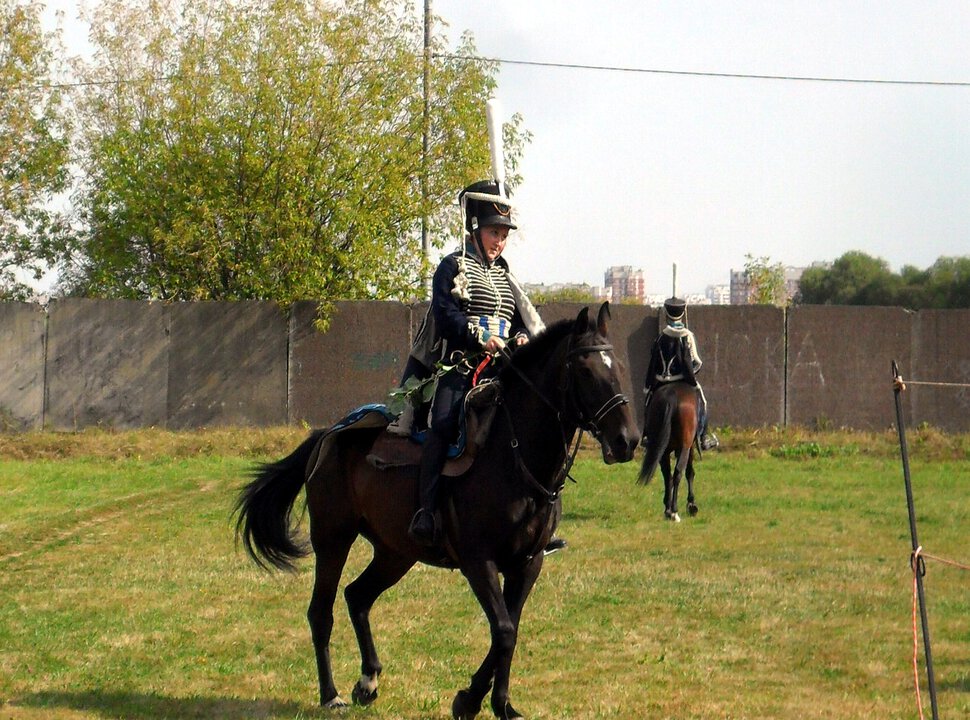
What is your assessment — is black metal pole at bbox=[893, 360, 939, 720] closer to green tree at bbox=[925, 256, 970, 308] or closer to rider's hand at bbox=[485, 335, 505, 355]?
rider's hand at bbox=[485, 335, 505, 355]

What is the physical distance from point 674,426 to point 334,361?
1066 centimetres

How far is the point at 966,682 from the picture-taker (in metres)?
8.27

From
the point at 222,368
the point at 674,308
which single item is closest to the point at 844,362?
the point at 674,308

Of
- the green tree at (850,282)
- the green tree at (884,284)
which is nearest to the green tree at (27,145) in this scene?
the green tree at (884,284)

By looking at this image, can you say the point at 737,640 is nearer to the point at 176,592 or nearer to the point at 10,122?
the point at 176,592

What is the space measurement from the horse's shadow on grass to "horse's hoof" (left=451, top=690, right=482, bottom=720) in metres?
0.93

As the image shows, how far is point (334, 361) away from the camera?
25281 mm

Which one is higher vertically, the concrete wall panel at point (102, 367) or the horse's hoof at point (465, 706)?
the concrete wall panel at point (102, 367)

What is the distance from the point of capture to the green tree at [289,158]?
2531cm

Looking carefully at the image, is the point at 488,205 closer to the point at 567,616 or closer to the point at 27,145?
the point at 567,616

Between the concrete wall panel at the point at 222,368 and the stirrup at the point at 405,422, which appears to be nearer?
the stirrup at the point at 405,422

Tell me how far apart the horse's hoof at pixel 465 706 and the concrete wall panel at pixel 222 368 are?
1871 centimetres

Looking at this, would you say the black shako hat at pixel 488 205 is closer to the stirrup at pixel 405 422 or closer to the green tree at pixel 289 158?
the stirrup at pixel 405 422

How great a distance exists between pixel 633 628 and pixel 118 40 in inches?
919
